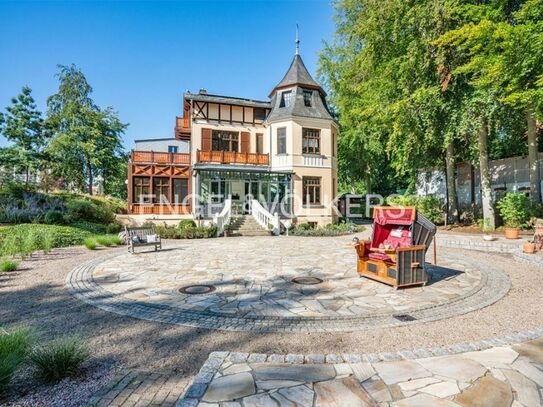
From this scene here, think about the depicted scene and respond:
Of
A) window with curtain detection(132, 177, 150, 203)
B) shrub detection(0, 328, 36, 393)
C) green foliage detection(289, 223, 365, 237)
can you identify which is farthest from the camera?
window with curtain detection(132, 177, 150, 203)

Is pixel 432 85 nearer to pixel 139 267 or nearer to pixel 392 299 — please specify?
pixel 392 299

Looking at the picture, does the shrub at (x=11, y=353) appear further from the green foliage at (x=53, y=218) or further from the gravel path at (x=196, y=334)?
the green foliage at (x=53, y=218)

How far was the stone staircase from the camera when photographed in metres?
17.5

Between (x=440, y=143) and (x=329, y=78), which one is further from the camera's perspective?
(x=329, y=78)

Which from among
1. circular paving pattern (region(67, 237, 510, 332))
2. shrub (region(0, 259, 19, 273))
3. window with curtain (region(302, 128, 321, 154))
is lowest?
circular paving pattern (region(67, 237, 510, 332))

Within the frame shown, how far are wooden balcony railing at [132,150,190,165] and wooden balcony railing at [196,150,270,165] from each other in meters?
1.93

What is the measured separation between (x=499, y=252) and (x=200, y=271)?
1065 cm

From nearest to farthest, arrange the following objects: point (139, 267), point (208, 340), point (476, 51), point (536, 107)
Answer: point (208, 340) → point (139, 267) → point (536, 107) → point (476, 51)

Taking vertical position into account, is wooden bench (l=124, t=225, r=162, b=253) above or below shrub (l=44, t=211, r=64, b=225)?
below

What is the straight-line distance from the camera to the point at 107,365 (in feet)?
11.1

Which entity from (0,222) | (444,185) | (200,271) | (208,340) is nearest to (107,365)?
(208,340)

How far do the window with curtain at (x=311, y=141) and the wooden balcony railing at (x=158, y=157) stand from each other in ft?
27.9

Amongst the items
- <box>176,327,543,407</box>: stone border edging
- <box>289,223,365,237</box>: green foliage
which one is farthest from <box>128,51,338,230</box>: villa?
<box>176,327,543,407</box>: stone border edging

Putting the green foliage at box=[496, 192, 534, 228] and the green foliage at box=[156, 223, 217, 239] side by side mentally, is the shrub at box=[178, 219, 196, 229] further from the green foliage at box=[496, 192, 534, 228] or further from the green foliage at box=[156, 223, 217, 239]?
the green foliage at box=[496, 192, 534, 228]
